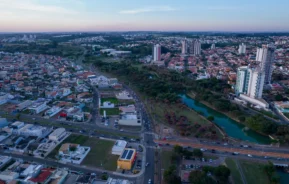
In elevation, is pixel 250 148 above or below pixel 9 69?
below

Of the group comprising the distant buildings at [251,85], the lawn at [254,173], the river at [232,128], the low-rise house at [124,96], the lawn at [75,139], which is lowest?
the river at [232,128]

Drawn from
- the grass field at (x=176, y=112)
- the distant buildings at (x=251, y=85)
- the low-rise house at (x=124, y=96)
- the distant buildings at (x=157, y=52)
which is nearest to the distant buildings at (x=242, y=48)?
the distant buildings at (x=157, y=52)

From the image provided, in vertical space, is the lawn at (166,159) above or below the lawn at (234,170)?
above

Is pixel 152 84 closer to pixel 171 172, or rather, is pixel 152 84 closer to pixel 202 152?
pixel 202 152

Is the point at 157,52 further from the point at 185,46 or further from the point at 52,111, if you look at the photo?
the point at 52,111

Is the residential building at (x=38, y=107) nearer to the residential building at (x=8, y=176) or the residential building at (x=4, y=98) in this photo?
the residential building at (x=4, y=98)

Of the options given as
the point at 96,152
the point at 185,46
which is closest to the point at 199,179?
the point at 96,152

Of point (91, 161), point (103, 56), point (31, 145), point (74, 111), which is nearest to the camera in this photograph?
point (91, 161)

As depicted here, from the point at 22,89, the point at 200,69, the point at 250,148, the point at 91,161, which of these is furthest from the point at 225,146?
the point at 200,69
